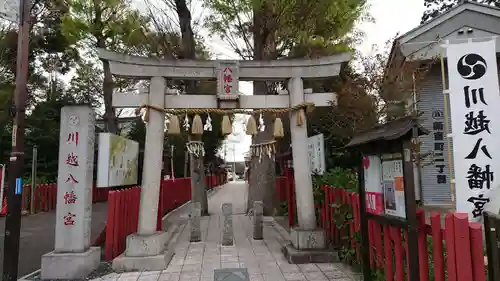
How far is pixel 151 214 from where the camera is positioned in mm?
7438

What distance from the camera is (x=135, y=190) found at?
9.05 m

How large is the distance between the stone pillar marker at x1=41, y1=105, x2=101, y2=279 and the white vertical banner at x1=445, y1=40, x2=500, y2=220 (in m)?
7.04

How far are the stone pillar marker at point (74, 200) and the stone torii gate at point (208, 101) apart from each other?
2.59ft

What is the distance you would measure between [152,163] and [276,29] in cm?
760

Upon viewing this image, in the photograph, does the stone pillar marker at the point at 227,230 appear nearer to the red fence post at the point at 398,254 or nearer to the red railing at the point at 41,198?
the red fence post at the point at 398,254

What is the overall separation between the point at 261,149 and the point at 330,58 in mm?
3677

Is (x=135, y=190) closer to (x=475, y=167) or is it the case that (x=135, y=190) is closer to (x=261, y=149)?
(x=261, y=149)

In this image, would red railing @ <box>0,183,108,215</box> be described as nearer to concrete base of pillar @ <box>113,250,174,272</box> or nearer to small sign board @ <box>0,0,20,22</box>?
concrete base of pillar @ <box>113,250,174,272</box>

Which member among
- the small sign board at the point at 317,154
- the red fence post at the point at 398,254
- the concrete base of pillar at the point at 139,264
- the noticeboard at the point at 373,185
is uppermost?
the small sign board at the point at 317,154

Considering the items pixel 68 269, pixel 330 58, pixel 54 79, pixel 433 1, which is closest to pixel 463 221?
pixel 330 58

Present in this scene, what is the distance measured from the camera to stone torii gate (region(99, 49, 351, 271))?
293 inches

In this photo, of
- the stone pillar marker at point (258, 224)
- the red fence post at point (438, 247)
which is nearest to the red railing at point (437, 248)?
the red fence post at point (438, 247)

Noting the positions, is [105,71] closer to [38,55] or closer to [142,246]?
[38,55]

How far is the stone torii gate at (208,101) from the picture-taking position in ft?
24.4
